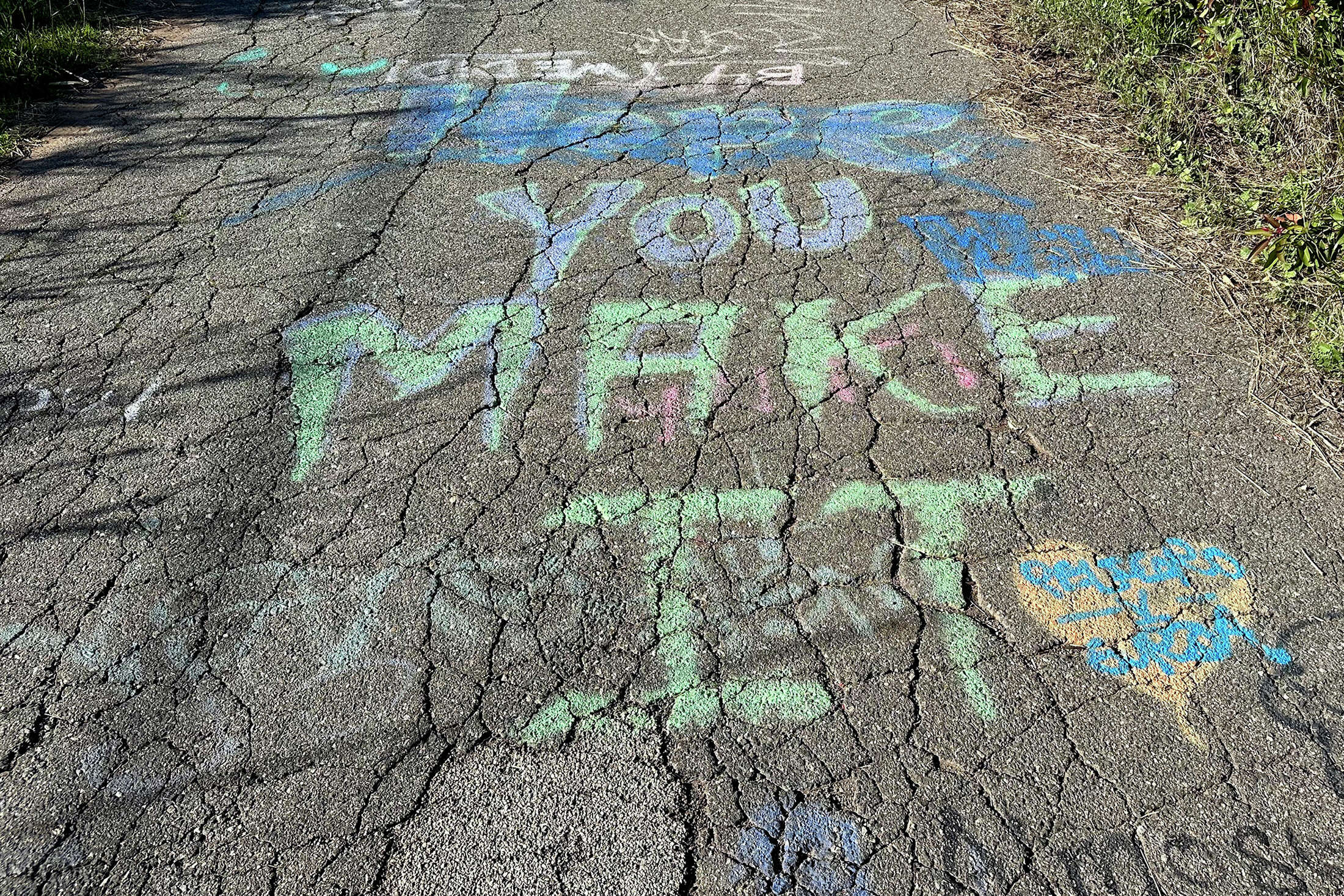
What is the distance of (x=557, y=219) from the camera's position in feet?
13.0

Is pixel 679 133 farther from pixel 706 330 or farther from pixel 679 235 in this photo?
pixel 706 330

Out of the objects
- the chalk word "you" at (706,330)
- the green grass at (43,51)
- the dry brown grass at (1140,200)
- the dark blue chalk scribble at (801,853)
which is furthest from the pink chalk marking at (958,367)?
the green grass at (43,51)

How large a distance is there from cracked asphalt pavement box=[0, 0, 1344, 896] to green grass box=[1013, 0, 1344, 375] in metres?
0.33

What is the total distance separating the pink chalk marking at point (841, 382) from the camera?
10.0 ft

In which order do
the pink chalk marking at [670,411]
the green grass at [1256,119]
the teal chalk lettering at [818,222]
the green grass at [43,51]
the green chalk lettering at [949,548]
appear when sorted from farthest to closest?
the green grass at [43,51] → the teal chalk lettering at [818,222] → the green grass at [1256,119] → the pink chalk marking at [670,411] → the green chalk lettering at [949,548]

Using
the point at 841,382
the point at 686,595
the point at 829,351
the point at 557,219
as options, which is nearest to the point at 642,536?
the point at 686,595

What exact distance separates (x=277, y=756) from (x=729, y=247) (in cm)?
249

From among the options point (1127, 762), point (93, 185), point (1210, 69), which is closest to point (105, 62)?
point (93, 185)

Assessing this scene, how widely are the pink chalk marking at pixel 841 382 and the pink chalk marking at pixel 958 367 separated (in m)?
0.34

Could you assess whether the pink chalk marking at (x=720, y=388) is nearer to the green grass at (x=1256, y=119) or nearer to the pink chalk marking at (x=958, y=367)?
the pink chalk marking at (x=958, y=367)

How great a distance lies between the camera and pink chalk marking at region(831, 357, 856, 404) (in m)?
3.06

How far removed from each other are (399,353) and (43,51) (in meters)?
3.71

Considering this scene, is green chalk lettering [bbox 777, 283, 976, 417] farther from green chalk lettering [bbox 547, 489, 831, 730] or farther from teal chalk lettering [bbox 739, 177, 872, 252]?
green chalk lettering [bbox 547, 489, 831, 730]

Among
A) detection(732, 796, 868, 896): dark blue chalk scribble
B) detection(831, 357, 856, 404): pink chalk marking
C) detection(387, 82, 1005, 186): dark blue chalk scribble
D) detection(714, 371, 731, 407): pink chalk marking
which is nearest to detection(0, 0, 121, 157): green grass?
detection(387, 82, 1005, 186): dark blue chalk scribble
